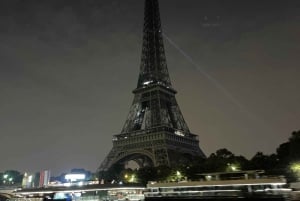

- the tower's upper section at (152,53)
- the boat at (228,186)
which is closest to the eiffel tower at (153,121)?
the tower's upper section at (152,53)

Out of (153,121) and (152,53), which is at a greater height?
(152,53)

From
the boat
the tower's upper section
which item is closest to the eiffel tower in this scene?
the tower's upper section

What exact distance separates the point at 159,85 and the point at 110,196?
3977 centimetres

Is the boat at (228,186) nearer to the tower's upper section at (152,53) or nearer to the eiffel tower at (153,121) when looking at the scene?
the eiffel tower at (153,121)

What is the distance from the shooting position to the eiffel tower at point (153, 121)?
7744cm

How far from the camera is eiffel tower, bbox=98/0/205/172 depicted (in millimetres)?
77438

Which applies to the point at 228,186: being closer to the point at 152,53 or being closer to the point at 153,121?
the point at 153,121

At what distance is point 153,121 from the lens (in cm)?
8394

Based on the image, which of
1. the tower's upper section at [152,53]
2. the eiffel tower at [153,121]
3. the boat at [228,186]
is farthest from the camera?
the tower's upper section at [152,53]

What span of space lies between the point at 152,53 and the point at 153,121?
81.0 feet

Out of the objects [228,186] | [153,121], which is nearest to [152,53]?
[153,121]

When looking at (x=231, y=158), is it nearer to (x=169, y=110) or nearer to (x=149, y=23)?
(x=169, y=110)

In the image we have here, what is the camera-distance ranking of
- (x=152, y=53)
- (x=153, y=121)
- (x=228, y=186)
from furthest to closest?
(x=152, y=53), (x=153, y=121), (x=228, y=186)

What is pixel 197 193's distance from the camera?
3734 centimetres
